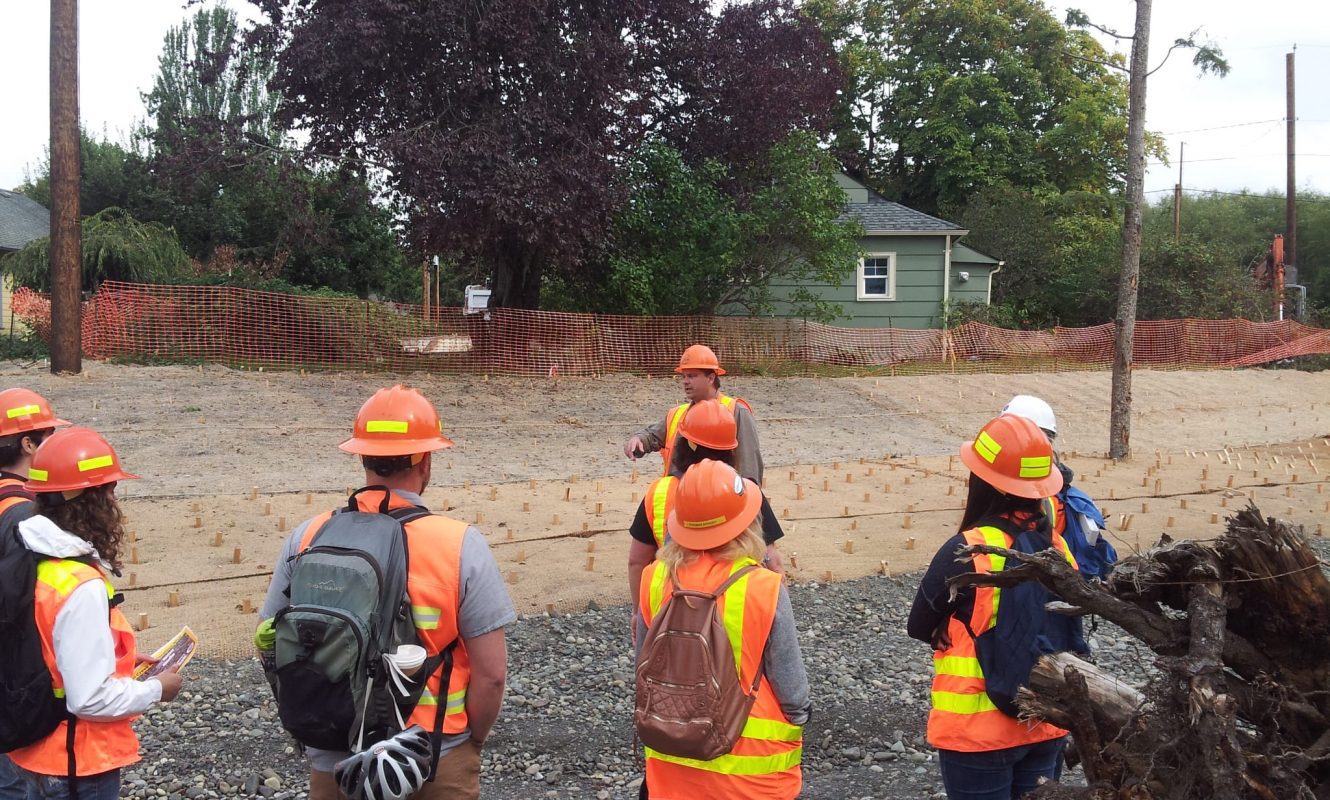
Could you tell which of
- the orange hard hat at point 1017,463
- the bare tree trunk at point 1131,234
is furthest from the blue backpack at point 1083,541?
the bare tree trunk at point 1131,234

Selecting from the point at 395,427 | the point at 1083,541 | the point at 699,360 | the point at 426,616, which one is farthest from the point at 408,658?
the point at 699,360

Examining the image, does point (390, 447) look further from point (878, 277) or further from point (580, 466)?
point (878, 277)

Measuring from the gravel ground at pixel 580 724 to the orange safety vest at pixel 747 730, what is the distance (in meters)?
1.91

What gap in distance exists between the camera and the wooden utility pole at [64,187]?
14906mm

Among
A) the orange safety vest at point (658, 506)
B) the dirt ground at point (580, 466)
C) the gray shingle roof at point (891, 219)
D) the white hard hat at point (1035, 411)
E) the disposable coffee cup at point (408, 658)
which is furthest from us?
the gray shingle roof at point (891, 219)

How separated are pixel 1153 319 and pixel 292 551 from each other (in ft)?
108

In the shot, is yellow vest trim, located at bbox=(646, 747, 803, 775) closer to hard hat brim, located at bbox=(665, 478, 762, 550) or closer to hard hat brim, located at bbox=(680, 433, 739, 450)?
hard hat brim, located at bbox=(665, 478, 762, 550)

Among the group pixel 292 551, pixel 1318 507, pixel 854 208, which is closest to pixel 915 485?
pixel 1318 507

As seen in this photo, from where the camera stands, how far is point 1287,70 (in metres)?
35.8

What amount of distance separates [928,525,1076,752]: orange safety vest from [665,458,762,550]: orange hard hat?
0.70 m

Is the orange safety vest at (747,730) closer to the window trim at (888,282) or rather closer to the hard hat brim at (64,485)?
the hard hat brim at (64,485)

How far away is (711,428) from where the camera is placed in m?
4.20

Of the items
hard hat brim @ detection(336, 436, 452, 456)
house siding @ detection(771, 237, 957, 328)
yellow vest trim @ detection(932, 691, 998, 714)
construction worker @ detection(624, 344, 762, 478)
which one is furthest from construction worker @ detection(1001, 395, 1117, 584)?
house siding @ detection(771, 237, 957, 328)

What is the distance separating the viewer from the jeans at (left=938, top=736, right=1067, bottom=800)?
3004 mm
